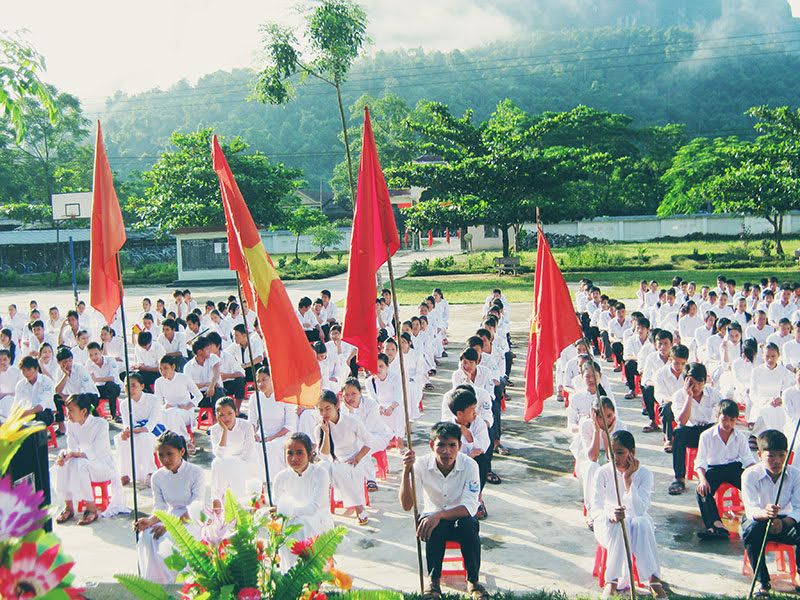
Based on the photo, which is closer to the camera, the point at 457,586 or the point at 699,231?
the point at 457,586

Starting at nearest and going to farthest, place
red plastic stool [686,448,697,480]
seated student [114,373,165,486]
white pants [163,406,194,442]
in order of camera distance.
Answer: red plastic stool [686,448,697,480]
seated student [114,373,165,486]
white pants [163,406,194,442]

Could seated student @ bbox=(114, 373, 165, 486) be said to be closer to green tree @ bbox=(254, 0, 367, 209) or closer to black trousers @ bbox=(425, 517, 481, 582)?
black trousers @ bbox=(425, 517, 481, 582)

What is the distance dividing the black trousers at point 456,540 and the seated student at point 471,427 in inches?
43.3

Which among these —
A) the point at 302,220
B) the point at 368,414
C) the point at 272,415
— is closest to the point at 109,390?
the point at 272,415

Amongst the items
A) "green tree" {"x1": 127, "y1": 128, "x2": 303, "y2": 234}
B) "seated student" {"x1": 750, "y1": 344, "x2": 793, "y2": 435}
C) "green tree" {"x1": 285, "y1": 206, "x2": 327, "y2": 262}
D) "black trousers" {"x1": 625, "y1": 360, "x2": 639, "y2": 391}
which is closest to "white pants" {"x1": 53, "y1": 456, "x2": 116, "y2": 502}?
"seated student" {"x1": 750, "y1": 344, "x2": 793, "y2": 435}

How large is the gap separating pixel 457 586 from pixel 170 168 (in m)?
34.6

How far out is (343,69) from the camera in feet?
62.0

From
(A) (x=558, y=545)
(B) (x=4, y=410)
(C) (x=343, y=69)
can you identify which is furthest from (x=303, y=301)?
(A) (x=558, y=545)

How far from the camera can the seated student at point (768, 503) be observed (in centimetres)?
520

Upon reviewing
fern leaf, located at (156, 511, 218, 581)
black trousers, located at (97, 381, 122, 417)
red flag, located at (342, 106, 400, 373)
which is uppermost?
red flag, located at (342, 106, 400, 373)

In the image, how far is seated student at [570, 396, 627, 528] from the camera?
20.4 feet

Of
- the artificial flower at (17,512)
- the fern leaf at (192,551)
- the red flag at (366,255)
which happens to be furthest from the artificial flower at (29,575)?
the red flag at (366,255)

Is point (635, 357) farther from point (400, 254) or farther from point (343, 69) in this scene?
point (400, 254)

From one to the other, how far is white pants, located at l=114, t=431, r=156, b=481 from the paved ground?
0.32 m
